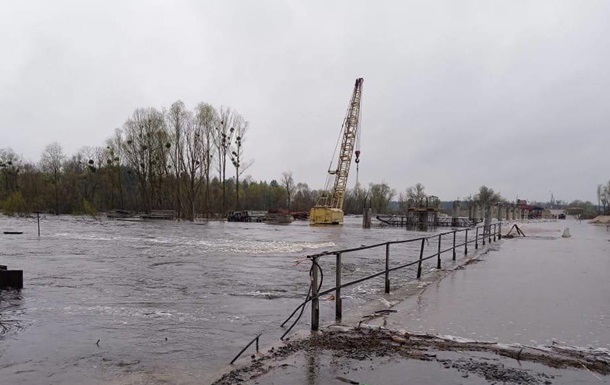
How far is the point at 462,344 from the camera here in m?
5.38

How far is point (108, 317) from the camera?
788 cm

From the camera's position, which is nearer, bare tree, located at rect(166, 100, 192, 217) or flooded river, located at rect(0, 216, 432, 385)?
flooded river, located at rect(0, 216, 432, 385)

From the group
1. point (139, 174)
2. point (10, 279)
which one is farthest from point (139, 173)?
point (10, 279)

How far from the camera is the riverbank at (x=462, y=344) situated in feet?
14.5

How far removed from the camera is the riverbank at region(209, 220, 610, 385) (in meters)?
4.41

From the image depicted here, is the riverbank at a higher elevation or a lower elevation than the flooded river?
higher

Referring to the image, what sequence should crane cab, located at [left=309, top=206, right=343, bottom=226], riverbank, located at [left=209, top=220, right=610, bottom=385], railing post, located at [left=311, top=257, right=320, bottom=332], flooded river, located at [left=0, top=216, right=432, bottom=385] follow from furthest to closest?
crane cab, located at [left=309, top=206, right=343, bottom=226], railing post, located at [left=311, top=257, right=320, bottom=332], flooded river, located at [left=0, top=216, right=432, bottom=385], riverbank, located at [left=209, top=220, right=610, bottom=385]

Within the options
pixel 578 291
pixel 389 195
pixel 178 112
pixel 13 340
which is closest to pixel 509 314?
pixel 578 291

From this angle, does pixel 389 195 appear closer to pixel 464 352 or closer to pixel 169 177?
pixel 169 177

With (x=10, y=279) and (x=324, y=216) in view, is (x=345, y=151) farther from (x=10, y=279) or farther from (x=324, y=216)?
(x=10, y=279)

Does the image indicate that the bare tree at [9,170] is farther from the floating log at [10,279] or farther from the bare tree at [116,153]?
the floating log at [10,279]

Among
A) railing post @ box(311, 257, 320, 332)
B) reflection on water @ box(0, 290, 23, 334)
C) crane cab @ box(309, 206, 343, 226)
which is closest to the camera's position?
railing post @ box(311, 257, 320, 332)

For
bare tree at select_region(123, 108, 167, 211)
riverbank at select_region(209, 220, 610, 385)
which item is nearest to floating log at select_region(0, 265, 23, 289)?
riverbank at select_region(209, 220, 610, 385)

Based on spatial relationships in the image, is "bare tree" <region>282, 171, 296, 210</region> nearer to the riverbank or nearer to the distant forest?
the distant forest
